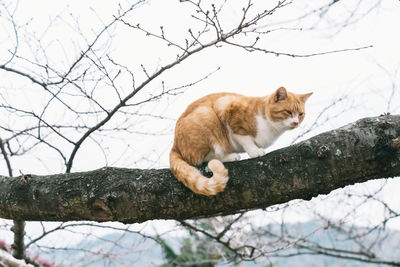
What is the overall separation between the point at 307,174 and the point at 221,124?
3.02 feet

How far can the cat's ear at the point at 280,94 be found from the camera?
3.33 meters

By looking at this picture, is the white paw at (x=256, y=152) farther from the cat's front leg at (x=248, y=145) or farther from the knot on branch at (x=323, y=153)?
the knot on branch at (x=323, y=153)

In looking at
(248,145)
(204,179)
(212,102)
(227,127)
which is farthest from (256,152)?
(204,179)

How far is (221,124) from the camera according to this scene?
3.02 metres

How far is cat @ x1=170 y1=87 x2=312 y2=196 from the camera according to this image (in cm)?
289

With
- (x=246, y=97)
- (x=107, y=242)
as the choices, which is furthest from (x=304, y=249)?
(x=246, y=97)

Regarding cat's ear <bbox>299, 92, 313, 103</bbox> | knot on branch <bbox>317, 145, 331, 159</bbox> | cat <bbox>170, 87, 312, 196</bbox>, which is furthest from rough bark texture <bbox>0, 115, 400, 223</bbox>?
cat's ear <bbox>299, 92, 313, 103</bbox>

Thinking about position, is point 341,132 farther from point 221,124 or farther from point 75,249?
point 75,249

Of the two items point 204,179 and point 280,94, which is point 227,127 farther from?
point 204,179

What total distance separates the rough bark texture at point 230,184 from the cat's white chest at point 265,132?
69cm

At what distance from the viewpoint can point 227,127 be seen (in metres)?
3.03

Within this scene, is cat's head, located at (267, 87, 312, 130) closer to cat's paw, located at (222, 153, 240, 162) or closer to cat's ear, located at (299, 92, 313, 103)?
cat's ear, located at (299, 92, 313, 103)

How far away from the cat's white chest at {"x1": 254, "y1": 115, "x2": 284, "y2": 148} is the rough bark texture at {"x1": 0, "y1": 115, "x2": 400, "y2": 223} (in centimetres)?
69

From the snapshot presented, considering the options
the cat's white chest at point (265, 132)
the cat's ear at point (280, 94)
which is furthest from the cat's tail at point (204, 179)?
the cat's ear at point (280, 94)
